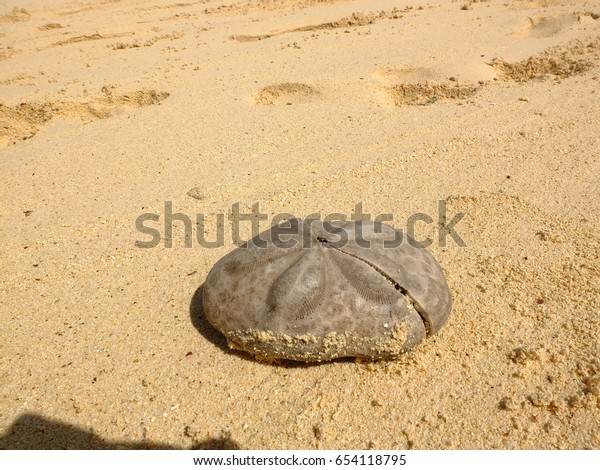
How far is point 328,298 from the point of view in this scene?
239 cm

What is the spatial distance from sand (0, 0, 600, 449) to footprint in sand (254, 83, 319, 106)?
3 cm

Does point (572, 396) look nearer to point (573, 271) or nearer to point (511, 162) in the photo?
point (573, 271)

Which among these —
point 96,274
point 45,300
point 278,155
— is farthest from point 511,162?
point 45,300

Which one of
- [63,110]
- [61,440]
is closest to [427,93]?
[63,110]

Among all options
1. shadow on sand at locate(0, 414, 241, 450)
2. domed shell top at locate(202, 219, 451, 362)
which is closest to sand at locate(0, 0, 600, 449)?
shadow on sand at locate(0, 414, 241, 450)

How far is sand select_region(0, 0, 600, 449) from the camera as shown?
93.6 inches

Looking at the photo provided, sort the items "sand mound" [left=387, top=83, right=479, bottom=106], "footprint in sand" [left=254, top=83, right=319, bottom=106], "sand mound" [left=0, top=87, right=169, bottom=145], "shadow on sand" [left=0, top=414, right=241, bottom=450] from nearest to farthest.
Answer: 1. "shadow on sand" [left=0, top=414, right=241, bottom=450]
2. "sand mound" [left=387, top=83, right=479, bottom=106]
3. "sand mound" [left=0, top=87, right=169, bottom=145]
4. "footprint in sand" [left=254, top=83, right=319, bottom=106]

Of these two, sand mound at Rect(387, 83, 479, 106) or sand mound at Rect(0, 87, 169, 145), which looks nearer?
sand mound at Rect(387, 83, 479, 106)

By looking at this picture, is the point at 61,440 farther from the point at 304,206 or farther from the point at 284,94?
the point at 284,94

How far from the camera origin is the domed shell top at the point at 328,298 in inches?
93.5

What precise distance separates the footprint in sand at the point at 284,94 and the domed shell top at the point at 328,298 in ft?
12.0

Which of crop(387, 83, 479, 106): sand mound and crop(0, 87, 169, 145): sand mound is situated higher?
crop(387, 83, 479, 106): sand mound

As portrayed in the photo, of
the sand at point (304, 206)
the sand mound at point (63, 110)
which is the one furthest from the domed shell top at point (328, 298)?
the sand mound at point (63, 110)

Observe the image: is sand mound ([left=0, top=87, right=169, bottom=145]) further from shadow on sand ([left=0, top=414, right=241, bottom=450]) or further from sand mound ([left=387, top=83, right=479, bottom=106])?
shadow on sand ([left=0, top=414, right=241, bottom=450])
